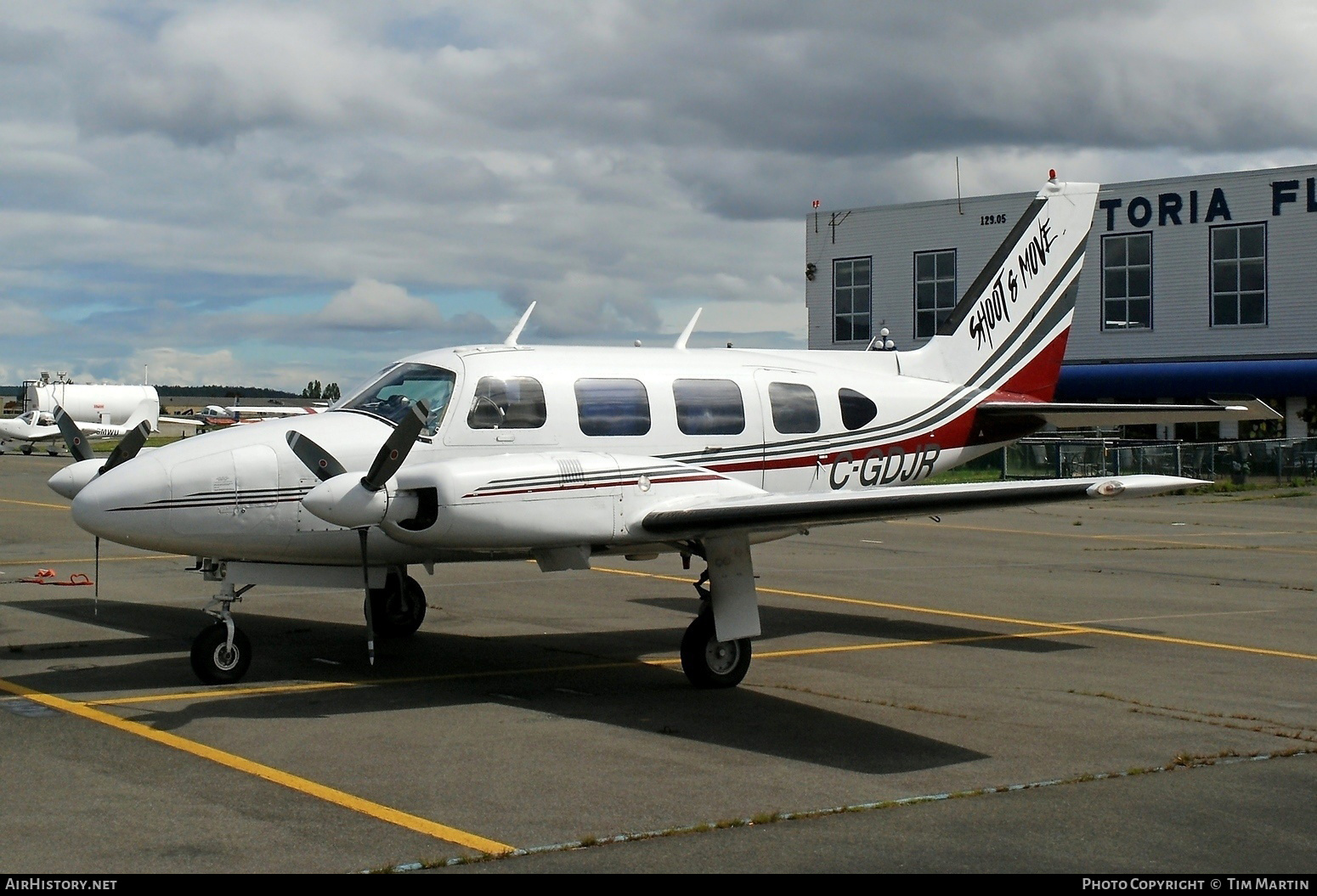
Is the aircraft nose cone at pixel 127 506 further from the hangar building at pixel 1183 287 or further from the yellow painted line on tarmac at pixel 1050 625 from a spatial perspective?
the hangar building at pixel 1183 287

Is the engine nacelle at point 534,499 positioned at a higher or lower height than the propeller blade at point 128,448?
lower

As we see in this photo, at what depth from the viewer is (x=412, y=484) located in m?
9.34

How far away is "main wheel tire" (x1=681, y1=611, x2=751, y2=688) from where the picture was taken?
10.6 m

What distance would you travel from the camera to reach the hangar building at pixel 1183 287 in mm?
51406

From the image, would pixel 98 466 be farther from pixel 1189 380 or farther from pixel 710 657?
pixel 1189 380

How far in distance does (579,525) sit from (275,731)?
2559 mm

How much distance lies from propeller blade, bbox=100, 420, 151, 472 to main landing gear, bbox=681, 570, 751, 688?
492 cm

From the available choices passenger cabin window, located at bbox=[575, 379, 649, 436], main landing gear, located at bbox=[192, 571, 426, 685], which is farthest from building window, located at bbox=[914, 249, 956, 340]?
main landing gear, located at bbox=[192, 571, 426, 685]

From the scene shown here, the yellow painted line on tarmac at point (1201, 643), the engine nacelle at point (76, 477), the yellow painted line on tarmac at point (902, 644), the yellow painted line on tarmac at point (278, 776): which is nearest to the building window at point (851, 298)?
the yellow painted line on tarmac at point (1201, 643)

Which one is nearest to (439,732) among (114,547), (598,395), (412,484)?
(412,484)

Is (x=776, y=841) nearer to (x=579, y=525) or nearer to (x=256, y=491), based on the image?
(x=579, y=525)

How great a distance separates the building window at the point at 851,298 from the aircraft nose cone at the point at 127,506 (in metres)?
54.8

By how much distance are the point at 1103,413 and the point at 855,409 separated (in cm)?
305

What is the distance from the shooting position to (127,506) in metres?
9.96
